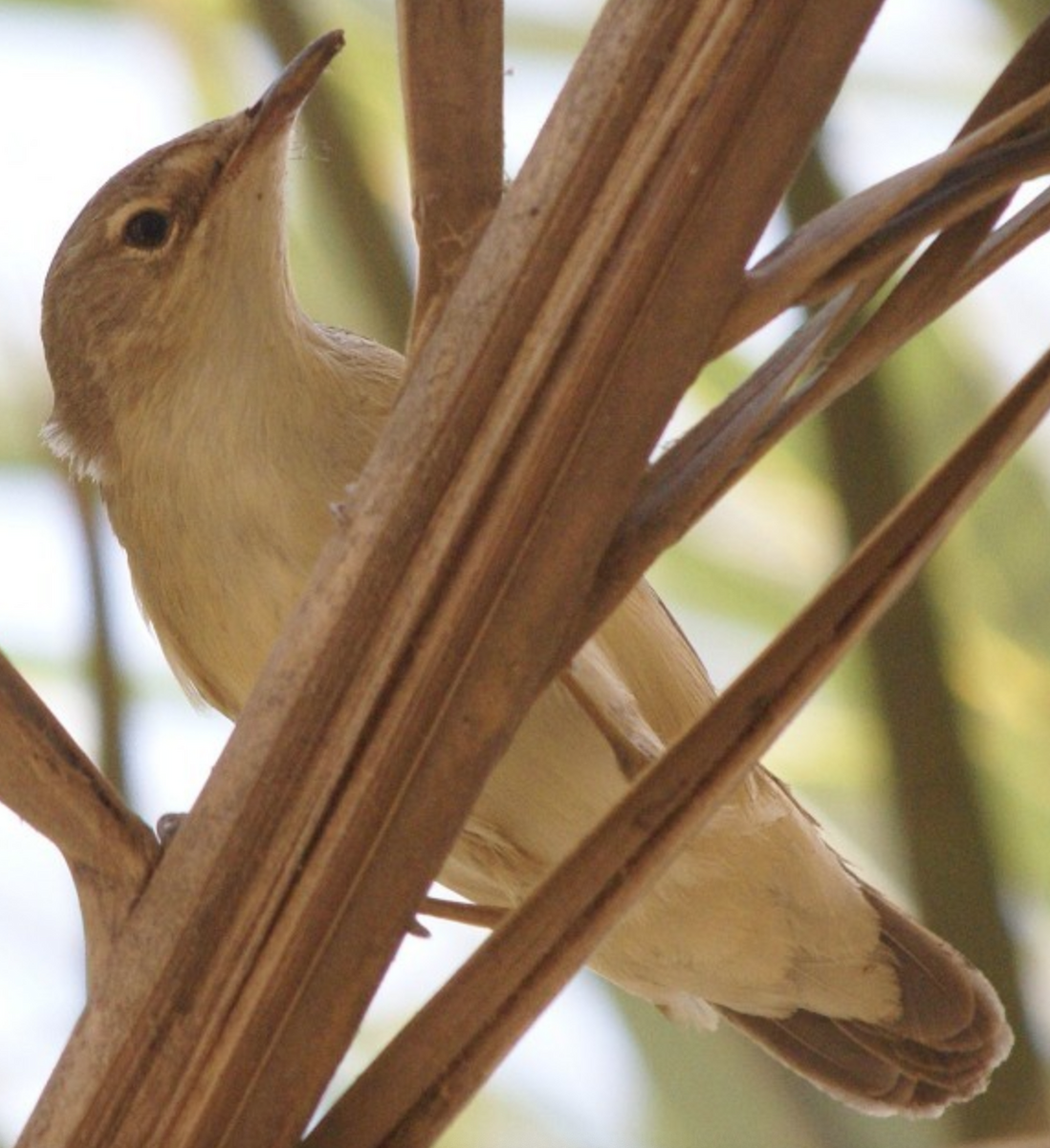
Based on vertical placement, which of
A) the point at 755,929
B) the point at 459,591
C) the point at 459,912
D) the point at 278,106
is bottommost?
the point at 459,591

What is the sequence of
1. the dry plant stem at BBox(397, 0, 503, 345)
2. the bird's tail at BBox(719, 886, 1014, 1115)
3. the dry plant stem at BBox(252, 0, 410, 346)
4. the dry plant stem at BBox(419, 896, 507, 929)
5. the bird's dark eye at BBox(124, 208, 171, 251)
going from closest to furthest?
the dry plant stem at BBox(397, 0, 503, 345) < the dry plant stem at BBox(419, 896, 507, 929) < the bird's tail at BBox(719, 886, 1014, 1115) < the bird's dark eye at BBox(124, 208, 171, 251) < the dry plant stem at BBox(252, 0, 410, 346)

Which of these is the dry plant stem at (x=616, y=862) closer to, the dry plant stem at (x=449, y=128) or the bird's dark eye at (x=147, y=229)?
the dry plant stem at (x=449, y=128)

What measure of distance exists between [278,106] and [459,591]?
61.7 inches

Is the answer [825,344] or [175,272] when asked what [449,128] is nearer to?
[825,344]

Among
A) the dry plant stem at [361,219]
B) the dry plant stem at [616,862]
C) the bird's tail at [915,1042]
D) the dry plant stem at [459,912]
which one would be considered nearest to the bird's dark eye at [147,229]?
the dry plant stem at [361,219]

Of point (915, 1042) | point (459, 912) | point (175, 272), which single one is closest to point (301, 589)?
point (459, 912)

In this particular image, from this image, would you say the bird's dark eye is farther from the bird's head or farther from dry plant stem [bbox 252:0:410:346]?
dry plant stem [bbox 252:0:410:346]

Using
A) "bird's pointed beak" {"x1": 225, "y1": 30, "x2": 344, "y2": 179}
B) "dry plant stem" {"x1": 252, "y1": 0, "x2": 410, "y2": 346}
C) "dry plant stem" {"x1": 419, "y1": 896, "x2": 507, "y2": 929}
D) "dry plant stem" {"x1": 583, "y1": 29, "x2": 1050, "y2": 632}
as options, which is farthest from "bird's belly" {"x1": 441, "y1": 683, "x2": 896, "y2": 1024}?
"dry plant stem" {"x1": 583, "y1": 29, "x2": 1050, "y2": 632}

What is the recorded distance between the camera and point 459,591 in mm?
973

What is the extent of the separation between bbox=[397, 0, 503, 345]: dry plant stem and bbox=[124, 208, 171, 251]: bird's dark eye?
60.1 inches

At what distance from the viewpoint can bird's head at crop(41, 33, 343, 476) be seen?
2.41 m

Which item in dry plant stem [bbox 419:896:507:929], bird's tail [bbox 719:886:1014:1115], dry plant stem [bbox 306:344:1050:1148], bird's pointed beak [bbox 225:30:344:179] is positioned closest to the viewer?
dry plant stem [bbox 306:344:1050:1148]

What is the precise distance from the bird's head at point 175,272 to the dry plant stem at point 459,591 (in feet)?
4.55

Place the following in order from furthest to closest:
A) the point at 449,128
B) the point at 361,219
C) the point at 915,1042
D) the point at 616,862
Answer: the point at 361,219
the point at 915,1042
the point at 449,128
the point at 616,862
